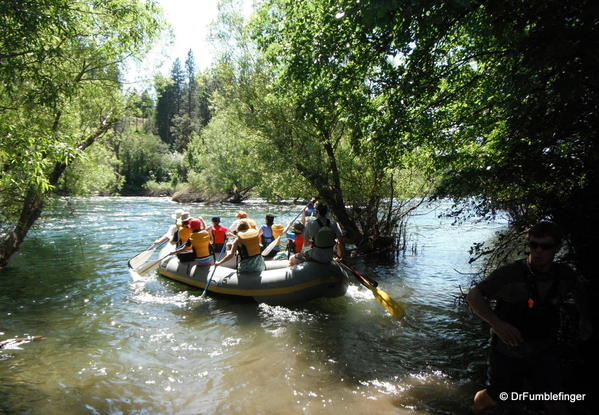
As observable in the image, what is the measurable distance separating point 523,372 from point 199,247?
22.1 feet

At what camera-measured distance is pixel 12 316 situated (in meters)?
6.39

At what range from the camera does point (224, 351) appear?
5098mm

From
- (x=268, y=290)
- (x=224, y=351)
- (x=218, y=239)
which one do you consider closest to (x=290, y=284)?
(x=268, y=290)

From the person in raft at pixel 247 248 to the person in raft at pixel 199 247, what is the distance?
1.13m

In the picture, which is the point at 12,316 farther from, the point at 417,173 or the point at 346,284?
the point at 417,173

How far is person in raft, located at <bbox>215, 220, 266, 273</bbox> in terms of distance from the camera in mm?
7098

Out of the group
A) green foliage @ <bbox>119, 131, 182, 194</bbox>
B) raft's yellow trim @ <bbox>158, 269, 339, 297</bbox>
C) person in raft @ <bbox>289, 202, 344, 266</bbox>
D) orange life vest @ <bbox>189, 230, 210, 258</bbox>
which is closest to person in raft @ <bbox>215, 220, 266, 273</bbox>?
raft's yellow trim @ <bbox>158, 269, 339, 297</bbox>

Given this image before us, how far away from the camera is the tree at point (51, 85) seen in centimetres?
469

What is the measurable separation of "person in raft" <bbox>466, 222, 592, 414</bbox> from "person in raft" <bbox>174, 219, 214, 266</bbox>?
21.1ft

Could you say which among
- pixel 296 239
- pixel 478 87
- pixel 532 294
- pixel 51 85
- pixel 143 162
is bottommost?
pixel 296 239

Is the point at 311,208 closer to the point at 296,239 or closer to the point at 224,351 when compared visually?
the point at 296,239

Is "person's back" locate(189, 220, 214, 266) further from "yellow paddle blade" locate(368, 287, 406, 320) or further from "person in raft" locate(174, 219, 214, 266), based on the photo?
"yellow paddle blade" locate(368, 287, 406, 320)

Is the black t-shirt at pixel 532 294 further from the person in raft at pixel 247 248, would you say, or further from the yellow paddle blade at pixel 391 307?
the person in raft at pixel 247 248

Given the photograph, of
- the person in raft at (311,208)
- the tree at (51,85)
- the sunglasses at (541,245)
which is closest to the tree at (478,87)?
the sunglasses at (541,245)
